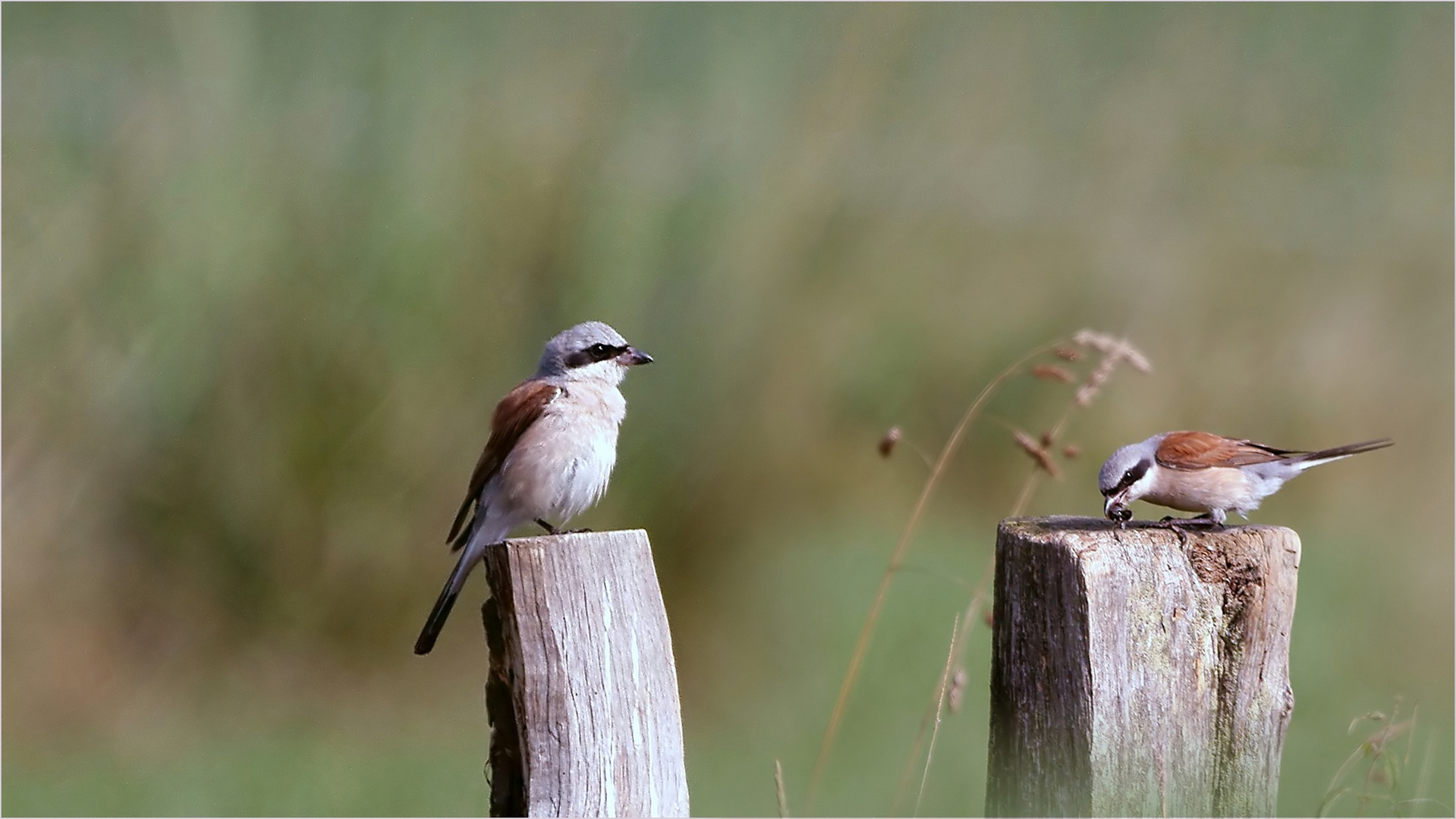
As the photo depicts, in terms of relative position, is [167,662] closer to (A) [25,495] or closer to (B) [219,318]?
(A) [25,495]

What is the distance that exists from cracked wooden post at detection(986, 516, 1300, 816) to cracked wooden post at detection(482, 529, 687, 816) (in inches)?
21.1

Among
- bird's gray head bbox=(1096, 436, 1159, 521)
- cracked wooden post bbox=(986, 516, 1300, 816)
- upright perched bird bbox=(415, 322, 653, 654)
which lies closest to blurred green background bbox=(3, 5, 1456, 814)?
upright perched bird bbox=(415, 322, 653, 654)

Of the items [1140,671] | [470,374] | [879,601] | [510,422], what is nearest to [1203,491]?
[879,601]

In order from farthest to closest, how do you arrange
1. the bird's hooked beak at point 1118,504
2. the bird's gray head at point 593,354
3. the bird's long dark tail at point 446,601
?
the bird's gray head at point 593,354 → the bird's long dark tail at point 446,601 → the bird's hooked beak at point 1118,504

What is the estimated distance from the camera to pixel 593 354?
3275 millimetres

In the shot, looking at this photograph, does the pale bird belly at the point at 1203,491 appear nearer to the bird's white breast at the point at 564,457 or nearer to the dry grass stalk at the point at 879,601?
the dry grass stalk at the point at 879,601

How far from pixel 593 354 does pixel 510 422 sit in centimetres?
28

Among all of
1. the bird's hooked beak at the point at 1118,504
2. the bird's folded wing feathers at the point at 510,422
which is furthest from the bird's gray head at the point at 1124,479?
the bird's folded wing feathers at the point at 510,422

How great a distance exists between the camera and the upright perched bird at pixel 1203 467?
8.71 feet

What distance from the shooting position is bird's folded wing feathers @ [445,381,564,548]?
3.16 meters

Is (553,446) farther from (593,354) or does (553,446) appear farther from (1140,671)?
(1140,671)

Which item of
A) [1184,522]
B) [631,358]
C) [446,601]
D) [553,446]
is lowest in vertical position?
[446,601]

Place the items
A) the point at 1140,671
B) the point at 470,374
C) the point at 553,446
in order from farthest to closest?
the point at 470,374 < the point at 553,446 < the point at 1140,671

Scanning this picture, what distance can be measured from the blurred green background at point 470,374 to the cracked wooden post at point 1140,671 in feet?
6.08
